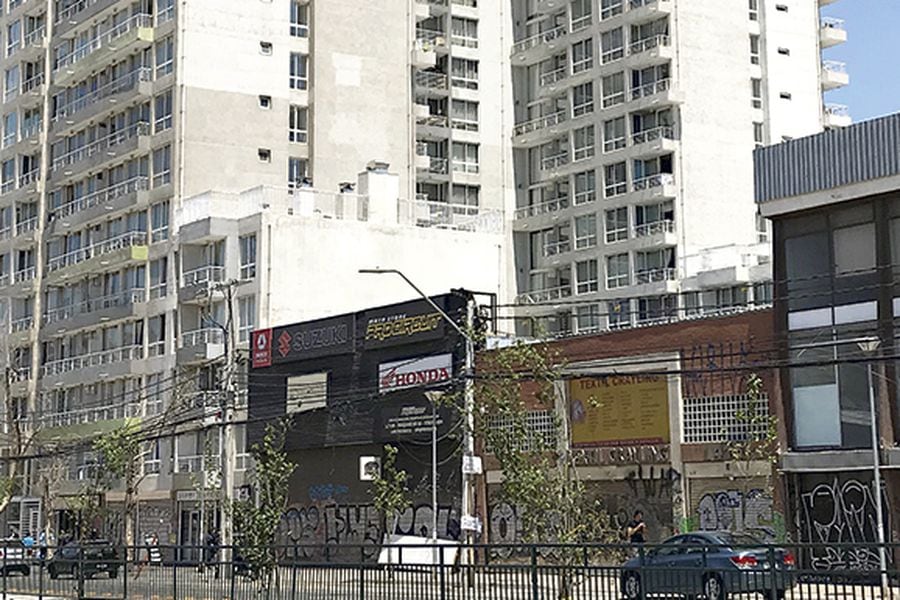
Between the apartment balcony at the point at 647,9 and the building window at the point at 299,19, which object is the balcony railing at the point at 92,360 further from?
the apartment balcony at the point at 647,9

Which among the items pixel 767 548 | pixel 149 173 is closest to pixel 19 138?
pixel 149 173

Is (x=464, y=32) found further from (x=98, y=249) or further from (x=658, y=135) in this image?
(x=98, y=249)

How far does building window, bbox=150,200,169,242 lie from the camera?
260 feet

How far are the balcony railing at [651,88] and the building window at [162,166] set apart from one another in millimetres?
24710

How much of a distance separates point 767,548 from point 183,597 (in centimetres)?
1417

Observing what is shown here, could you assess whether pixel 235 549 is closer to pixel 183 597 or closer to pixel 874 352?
pixel 183 597

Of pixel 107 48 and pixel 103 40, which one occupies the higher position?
pixel 103 40

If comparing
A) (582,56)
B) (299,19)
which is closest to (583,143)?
(582,56)

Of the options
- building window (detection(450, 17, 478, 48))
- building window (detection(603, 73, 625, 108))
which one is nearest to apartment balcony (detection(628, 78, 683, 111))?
building window (detection(603, 73, 625, 108))

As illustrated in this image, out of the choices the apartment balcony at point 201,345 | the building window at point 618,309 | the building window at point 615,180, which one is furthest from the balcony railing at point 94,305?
the building window at point 615,180

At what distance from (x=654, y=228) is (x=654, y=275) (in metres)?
2.52

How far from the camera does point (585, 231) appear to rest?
286 ft

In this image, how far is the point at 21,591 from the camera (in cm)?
3766

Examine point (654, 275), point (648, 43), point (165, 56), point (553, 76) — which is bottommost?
point (654, 275)
